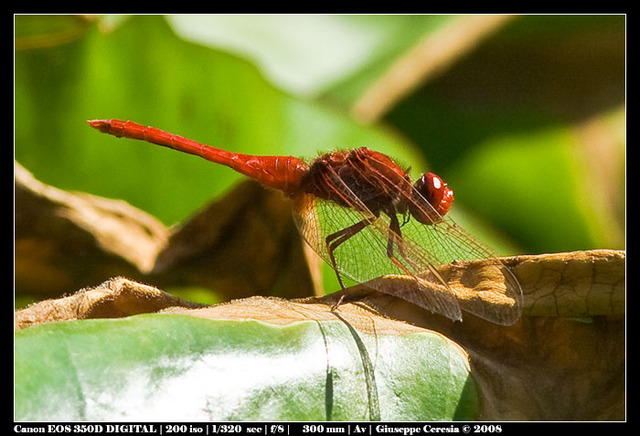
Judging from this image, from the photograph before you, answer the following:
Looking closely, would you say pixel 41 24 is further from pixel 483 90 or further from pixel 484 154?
pixel 483 90

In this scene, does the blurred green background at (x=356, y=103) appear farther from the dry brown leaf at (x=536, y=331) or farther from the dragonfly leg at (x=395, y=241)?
the dry brown leaf at (x=536, y=331)

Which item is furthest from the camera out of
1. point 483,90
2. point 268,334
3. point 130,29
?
point 483,90

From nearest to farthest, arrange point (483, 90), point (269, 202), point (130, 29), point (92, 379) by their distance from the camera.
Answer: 1. point (92, 379)
2. point (269, 202)
3. point (130, 29)
4. point (483, 90)

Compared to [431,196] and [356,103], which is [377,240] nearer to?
[431,196]

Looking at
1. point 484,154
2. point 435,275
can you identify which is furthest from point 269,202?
point 484,154

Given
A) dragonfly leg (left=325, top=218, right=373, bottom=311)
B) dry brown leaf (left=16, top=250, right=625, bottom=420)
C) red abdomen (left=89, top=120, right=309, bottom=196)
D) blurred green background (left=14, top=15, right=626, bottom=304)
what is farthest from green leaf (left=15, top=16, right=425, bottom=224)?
dry brown leaf (left=16, top=250, right=625, bottom=420)

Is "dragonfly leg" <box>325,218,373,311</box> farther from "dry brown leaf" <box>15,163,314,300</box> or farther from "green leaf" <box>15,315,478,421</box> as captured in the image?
"green leaf" <box>15,315,478,421</box>

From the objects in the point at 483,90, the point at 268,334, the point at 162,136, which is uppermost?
the point at 483,90
